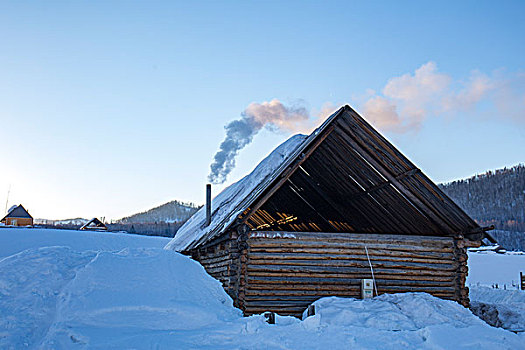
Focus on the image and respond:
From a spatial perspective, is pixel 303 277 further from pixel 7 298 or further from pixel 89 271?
pixel 7 298

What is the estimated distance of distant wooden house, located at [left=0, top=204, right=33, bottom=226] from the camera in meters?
57.7

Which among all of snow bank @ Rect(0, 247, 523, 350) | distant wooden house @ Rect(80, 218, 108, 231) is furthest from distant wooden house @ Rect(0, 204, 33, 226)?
snow bank @ Rect(0, 247, 523, 350)

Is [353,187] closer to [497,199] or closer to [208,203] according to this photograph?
[208,203]

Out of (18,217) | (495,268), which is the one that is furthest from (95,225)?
(495,268)

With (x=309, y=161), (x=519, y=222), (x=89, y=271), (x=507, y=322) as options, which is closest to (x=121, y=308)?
(x=89, y=271)

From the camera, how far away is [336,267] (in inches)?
458

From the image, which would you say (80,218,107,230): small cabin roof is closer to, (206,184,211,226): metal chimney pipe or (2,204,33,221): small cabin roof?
(2,204,33,221): small cabin roof

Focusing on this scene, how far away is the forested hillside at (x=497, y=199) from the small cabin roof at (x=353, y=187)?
315 ft

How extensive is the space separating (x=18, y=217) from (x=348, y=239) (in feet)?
186

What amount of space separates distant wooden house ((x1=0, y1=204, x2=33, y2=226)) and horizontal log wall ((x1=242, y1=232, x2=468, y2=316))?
55.5 m

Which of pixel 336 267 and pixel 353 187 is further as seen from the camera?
pixel 353 187

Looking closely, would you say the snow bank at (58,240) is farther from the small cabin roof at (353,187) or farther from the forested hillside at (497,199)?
the forested hillside at (497,199)

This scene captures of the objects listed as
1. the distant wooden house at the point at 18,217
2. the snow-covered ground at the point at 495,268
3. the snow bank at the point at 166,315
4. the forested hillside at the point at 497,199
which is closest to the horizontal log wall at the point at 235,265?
the snow bank at the point at 166,315

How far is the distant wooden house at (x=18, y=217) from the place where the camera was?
5769 cm
